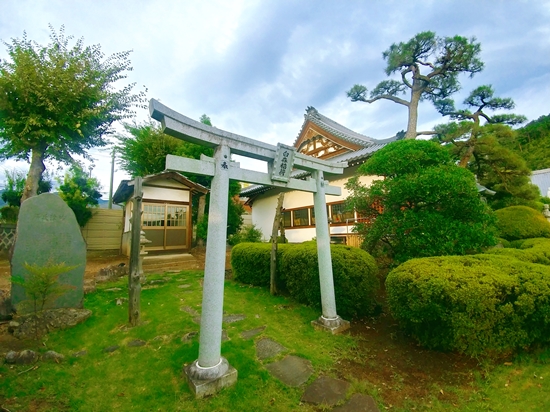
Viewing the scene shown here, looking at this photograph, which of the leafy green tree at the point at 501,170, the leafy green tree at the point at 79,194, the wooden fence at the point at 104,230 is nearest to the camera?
the leafy green tree at the point at 501,170

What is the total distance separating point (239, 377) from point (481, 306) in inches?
118

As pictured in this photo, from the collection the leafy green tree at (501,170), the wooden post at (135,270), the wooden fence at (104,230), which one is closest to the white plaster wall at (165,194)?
the wooden fence at (104,230)

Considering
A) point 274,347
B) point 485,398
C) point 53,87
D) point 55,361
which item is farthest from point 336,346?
point 53,87

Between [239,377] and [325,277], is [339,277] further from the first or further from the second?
[239,377]

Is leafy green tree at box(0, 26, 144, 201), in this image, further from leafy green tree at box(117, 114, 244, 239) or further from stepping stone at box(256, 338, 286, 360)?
stepping stone at box(256, 338, 286, 360)

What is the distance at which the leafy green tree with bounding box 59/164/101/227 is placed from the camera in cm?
1263

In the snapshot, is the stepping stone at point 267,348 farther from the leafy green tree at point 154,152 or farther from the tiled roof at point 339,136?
the leafy green tree at point 154,152

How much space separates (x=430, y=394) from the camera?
2750 mm

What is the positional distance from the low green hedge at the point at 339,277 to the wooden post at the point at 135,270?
3.07m

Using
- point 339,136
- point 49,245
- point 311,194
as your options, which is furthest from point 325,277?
point 339,136

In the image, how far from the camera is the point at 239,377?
9.64 feet

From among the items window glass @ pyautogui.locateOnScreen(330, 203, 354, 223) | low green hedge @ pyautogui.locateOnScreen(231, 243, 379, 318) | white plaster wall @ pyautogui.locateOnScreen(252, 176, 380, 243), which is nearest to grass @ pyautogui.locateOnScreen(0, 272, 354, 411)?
low green hedge @ pyautogui.locateOnScreen(231, 243, 379, 318)

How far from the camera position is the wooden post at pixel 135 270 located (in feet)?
13.9

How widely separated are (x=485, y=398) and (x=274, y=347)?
7.98ft
